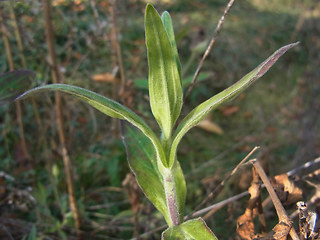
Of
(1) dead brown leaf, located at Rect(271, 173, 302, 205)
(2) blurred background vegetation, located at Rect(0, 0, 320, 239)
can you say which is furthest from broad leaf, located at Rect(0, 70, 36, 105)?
(1) dead brown leaf, located at Rect(271, 173, 302, 205)

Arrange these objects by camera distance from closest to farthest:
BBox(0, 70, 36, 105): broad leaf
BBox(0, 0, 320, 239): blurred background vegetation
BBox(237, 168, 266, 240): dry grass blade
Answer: BBox(237, 168, 266, 240): dry grass blade < BBox(0, 70, 36, 105): broad leaf < BBox(0, 0, 320, 239): blurred background vegetation

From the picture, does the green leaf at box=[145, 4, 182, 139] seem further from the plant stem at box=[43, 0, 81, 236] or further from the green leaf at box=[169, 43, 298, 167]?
the plant stem at box=[43, 0, 81, 236]

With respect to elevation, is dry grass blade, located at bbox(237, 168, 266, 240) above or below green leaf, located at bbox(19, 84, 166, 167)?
below

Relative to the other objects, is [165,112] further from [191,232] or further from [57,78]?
[57,78]

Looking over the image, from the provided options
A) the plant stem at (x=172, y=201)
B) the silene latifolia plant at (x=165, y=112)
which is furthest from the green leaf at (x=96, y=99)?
the plant stem at (x=172, y=201)

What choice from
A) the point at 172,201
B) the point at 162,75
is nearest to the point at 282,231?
the point at 172,201

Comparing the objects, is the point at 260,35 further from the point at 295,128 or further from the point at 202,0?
the point at 295,128

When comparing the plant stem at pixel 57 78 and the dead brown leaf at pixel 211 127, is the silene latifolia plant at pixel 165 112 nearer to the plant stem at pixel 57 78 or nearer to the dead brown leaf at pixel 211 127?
the plant stem at pixel 57 78
